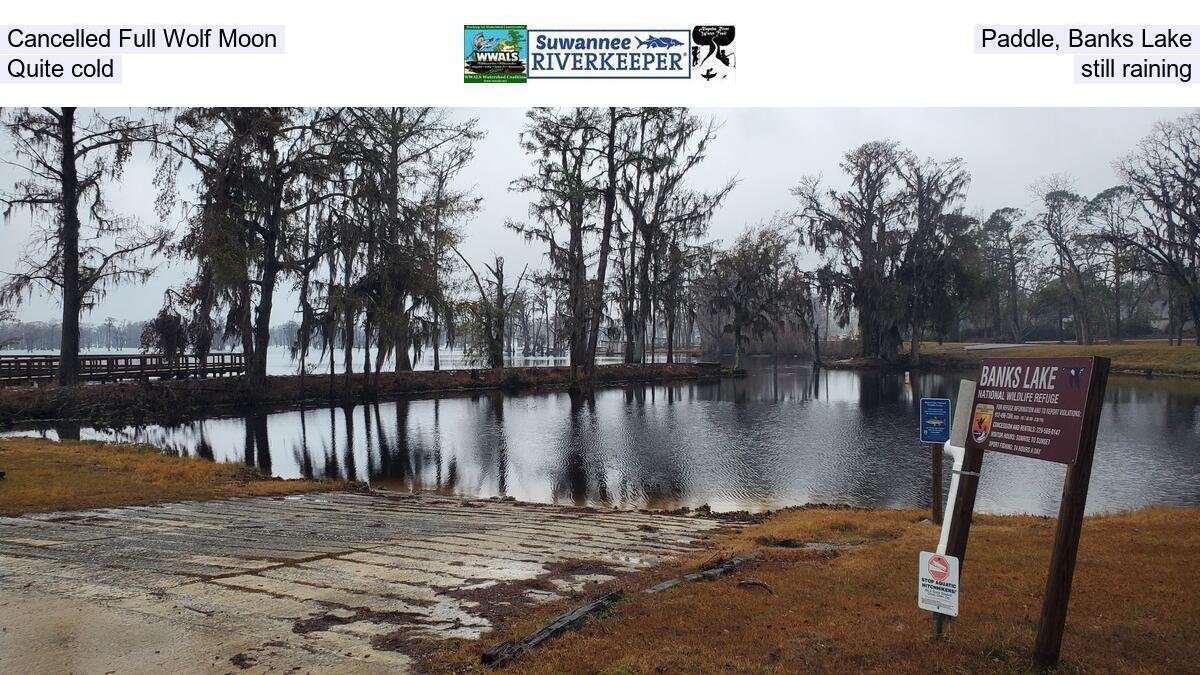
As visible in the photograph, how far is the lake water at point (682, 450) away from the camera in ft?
48.2

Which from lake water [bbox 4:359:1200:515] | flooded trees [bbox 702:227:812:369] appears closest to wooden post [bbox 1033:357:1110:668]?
lake water [bbox 4:359:1200:515]

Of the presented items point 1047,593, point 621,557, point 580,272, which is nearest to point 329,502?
point 621,557

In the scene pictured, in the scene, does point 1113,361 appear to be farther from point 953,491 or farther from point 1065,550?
point 1065,550

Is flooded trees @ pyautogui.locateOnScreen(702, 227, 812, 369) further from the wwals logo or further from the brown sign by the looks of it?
the brown sign

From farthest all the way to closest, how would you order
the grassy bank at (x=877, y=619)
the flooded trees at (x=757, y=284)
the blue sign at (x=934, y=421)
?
the flooded trees at (x=757, y=284)
the blue sign at (x=934, y=421)
the grassy bank at (x=877, y=619)

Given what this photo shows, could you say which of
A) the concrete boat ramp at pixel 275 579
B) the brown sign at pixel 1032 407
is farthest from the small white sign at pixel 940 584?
the concrete boat ramp at pixel 275 579

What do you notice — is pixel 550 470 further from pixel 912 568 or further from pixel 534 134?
pixel 534 134

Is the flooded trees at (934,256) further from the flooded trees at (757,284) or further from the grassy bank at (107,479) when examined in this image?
the grassy bank at (107,479)

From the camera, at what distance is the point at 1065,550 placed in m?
4.29

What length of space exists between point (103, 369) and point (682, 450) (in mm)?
29485

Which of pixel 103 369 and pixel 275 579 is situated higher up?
pixel 103 369

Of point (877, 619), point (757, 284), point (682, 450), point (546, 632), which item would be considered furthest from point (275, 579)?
point (757, 284)

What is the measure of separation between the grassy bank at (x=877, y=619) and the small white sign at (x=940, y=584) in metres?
0.25

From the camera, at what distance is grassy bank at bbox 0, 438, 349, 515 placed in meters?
10.6
